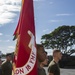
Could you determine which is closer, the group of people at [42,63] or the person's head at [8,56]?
the group of people at [42,63]

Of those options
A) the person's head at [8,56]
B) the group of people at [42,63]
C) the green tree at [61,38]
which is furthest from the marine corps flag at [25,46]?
the green tree at [61,38]

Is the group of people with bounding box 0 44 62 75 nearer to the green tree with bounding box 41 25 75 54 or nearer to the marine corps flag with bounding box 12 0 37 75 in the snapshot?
the marine corps flag with bounding box 12 0 37 75

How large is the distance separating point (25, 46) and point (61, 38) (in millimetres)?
58806

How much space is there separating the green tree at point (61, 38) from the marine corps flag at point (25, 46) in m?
56.8

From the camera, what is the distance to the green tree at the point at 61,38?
60.9 metres

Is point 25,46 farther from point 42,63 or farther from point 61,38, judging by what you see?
point 61,38

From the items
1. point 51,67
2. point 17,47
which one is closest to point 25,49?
point 17,47

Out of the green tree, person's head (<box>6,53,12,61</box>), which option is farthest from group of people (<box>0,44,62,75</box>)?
the green tree

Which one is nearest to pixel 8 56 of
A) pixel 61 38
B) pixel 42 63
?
pixel 42 63

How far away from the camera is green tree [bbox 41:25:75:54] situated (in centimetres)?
6088

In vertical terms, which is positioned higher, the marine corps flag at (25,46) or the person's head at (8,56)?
the marine corps flag at (25,46)

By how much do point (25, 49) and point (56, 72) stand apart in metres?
3.11

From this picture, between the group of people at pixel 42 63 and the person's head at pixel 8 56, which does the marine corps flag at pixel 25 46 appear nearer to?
the group of people at pixel 42 63

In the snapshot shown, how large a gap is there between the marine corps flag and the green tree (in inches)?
2235
